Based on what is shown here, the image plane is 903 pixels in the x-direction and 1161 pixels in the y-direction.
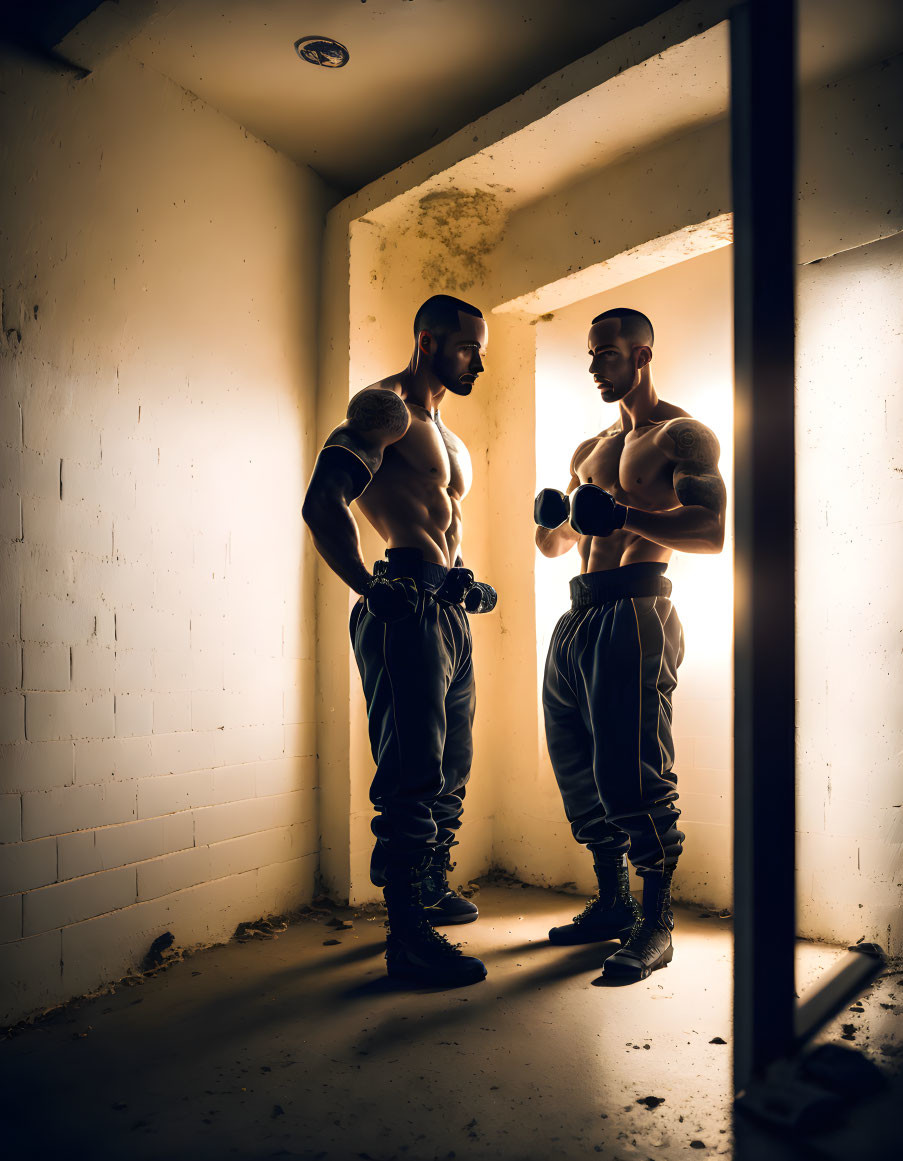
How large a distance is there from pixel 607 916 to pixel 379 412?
1.87 m

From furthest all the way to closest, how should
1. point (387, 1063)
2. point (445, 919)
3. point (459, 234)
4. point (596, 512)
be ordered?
point (459, 234), point (445, 919), point (596, 512), point (387, 1063)

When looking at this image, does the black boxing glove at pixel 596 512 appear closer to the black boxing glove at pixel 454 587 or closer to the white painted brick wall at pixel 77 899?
the black boxing glove at pixel 454 587

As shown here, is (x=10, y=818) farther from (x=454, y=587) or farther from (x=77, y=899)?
(x=454, y=587)

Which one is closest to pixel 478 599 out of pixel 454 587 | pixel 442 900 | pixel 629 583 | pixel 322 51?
pixel 454 587

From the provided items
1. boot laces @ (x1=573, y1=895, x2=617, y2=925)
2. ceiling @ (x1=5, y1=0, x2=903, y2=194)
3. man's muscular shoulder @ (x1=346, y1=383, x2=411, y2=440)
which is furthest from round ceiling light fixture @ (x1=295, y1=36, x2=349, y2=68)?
boot laces @ (x1=573, y1=895, x2=617, y2=925)

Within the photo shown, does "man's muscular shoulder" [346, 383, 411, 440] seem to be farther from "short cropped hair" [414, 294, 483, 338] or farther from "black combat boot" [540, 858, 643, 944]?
"black combat boot" [540, 858, 643, 944]

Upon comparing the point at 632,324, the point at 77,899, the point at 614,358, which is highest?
the point at 632,324

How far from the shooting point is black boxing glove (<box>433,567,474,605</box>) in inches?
103

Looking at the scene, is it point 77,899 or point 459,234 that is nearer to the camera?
point 77,899

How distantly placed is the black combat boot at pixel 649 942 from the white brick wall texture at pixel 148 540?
1.32 meters

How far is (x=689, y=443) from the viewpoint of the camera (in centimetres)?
256

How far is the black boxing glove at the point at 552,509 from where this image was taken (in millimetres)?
2648

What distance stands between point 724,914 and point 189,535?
2.39m

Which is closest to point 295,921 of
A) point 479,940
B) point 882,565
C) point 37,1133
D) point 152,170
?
point 479,940
